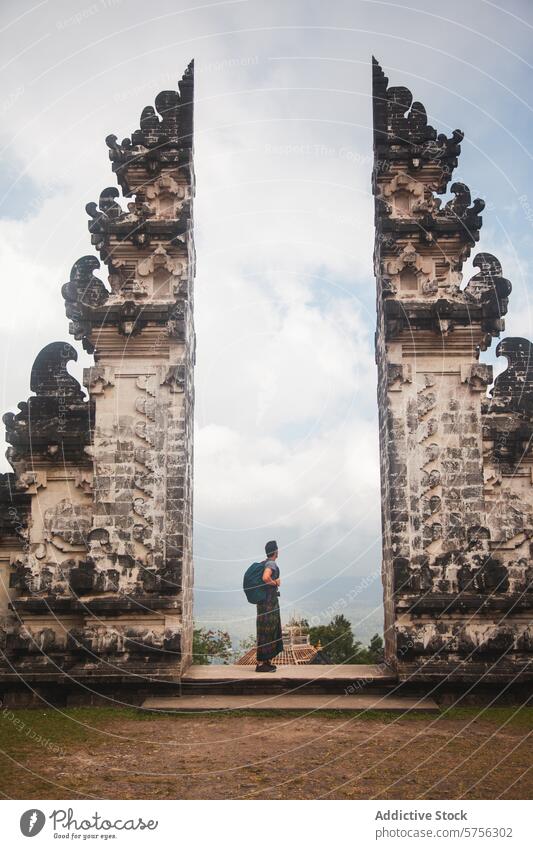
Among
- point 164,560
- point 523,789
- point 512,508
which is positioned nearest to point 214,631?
point 164,560

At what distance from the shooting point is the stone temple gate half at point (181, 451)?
35.0 feet

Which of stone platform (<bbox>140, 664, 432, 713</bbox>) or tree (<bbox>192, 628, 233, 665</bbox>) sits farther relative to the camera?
tree (<bbox>192, 628, 233, 665</bbox>)

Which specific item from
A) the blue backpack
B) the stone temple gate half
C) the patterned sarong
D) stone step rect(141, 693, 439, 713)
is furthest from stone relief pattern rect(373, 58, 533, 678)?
the blue backpack

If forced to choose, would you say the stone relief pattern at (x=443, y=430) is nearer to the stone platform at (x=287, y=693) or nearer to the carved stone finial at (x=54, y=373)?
the stone platform at (x=287, y=693)

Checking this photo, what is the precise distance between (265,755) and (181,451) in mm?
4981

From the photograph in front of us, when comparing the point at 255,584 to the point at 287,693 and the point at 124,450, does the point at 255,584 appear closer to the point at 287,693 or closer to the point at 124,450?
the point at 287,693

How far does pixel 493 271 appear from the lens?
12023mm

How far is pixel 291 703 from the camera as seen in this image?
9.96 metres

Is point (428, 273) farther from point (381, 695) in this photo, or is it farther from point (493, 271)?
point (381, 695)

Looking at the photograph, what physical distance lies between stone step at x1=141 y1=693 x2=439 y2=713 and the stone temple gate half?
39cm

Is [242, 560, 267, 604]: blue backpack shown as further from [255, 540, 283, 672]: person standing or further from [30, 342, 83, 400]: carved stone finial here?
[30, 342, 83, 400]: carved stone finial

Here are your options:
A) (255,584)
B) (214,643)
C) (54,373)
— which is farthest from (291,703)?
(214,643)

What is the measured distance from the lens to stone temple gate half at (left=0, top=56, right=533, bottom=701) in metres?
10.7

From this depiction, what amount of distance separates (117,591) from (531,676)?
5.72 m
